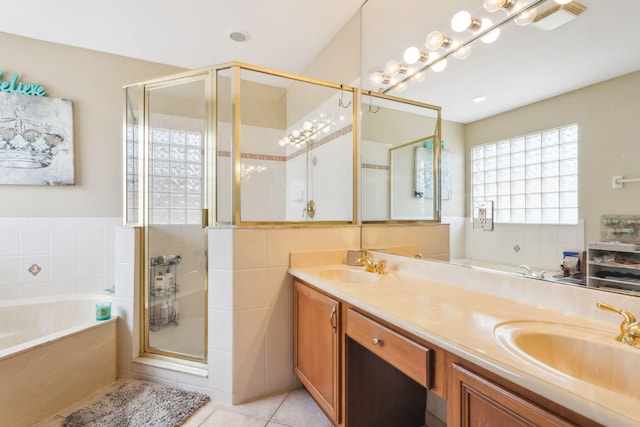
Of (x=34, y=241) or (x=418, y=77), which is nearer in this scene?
(x=418, y=77)

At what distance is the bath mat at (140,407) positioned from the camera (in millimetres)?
1490

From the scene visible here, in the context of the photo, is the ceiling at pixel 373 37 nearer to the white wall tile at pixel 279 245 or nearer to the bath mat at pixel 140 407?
the white wall tile at pixel 279 245

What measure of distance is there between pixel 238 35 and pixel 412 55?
58.9 inches

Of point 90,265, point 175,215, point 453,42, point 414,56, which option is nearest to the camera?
point 453,42

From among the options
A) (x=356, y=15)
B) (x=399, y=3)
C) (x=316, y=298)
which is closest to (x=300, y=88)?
(x=356, y=15)

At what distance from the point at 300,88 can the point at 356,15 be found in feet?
2.13

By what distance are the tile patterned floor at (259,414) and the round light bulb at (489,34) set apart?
1.97 m

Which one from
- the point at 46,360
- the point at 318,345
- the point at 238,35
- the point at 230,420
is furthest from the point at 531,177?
the point at 46,360

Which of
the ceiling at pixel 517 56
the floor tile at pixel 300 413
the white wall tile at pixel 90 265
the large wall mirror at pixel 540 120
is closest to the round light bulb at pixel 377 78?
the ceiling at pixel 517 56

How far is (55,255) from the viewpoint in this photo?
239cm

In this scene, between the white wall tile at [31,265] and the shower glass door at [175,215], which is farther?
the white wall tile at [31,265]

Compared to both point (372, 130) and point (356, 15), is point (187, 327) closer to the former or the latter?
point (372, 130)

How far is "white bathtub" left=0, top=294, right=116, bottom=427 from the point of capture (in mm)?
1427

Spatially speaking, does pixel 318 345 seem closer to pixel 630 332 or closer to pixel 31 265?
pixel 630 332
